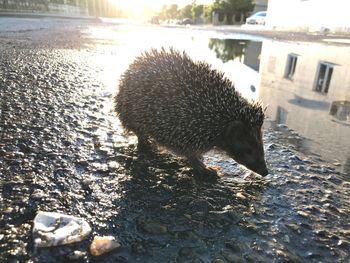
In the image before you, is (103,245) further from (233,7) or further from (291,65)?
(233,7)

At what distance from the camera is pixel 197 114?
350 cm

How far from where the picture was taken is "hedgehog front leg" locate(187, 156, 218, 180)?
341 centimetres

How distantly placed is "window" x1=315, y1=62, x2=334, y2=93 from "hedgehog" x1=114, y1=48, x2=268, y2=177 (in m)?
4.40

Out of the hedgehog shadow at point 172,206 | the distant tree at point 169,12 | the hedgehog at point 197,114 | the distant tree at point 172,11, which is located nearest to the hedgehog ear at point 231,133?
the hedgehog at point 197,114

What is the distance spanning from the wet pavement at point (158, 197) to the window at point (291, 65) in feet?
14.7

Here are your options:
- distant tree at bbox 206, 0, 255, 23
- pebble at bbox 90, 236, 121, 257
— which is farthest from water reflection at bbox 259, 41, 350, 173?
distant tree at bbox 206, 0, 255, 23

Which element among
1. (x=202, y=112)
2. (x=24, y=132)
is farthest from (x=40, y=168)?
(x=202, y=112)

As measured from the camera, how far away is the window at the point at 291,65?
347 inches

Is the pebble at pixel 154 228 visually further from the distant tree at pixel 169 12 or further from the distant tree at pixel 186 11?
the distant tree at pixel 169 12

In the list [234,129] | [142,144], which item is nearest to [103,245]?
[234,129]

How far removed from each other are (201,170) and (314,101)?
12.7ft

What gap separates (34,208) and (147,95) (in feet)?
5.84

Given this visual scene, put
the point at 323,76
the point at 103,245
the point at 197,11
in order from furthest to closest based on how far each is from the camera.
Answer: the point at 197,11
the point at 323,76
the point at 103,245

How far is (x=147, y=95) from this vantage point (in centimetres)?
380
